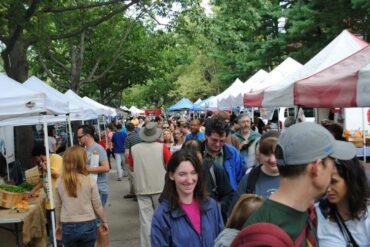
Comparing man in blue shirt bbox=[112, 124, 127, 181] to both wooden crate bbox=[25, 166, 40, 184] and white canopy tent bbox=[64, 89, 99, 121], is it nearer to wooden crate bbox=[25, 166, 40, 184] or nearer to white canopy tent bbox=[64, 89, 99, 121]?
white canopy tent bbox=[64, 89, 99, 121]

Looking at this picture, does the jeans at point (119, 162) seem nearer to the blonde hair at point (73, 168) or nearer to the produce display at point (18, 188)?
the produce display at point (18, 188)

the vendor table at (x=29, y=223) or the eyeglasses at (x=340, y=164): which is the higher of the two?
the eyeglasses at (x=340, y=164)

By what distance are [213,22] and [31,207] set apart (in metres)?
10.3

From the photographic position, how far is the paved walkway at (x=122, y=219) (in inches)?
323

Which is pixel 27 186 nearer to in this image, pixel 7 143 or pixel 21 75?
pixel 21 75

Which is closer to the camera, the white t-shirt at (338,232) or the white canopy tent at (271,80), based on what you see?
the white t-shirt at (338,232)

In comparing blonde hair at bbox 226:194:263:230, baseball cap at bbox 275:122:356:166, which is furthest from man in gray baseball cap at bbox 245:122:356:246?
blonde hair at bbox 226:194:263:230

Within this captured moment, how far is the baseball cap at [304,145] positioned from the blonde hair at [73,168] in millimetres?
3745

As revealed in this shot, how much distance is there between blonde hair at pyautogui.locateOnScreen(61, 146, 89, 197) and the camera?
526 centimetres

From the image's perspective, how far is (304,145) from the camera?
6.11 feet

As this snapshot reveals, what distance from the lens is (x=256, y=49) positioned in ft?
94.9

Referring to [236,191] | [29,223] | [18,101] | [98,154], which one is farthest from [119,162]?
[236,191]

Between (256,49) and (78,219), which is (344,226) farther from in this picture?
(256,49)

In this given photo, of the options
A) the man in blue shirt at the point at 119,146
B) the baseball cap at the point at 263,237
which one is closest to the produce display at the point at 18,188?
the baseball cap at the point at 263,237
